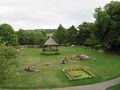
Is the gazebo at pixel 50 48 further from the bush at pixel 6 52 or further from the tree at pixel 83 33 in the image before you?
the tree at pixel 83 33

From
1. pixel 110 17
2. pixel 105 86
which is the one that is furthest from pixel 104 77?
pixel 110 17

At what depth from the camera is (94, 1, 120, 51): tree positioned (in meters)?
59.6

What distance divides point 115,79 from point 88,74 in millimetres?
4480

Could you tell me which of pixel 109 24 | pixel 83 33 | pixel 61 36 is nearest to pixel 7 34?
pixel 61 36

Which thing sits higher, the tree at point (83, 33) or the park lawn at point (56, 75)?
the tree at point (83, 33)

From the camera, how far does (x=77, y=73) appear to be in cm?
3822

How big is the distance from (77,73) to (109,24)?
25686 mm

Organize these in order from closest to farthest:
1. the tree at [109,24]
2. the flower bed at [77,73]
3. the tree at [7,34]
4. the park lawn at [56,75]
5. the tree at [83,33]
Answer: the park lawn at [56,75] < the flower bed at [77,73] < the tree at [109,24] < the tree at [7,34] < the tree at [83,33]

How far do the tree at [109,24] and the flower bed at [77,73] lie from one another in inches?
893

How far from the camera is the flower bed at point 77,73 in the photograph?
35375 millimetres

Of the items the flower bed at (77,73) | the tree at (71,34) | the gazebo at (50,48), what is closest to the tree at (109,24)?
the gazebo at (50,48)

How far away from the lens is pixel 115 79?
35.2 meters

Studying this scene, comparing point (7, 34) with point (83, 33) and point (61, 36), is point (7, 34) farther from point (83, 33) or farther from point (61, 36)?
point (83, 33)

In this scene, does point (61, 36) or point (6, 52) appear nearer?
point (6, 52)
